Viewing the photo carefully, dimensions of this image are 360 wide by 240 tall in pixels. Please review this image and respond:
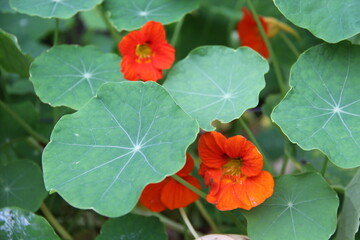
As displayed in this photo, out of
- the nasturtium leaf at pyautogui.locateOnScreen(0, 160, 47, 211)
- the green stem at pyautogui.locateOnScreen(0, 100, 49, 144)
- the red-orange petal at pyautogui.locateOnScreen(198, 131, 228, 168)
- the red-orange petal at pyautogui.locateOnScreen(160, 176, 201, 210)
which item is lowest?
the nasturtium leaf at pyautogui.locateOnScreen(0, 160, 47, 211)

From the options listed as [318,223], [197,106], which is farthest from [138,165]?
[318,223]

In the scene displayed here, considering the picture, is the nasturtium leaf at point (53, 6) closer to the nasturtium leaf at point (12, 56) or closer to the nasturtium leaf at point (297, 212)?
the nasturtium leaf at point (12, 56)

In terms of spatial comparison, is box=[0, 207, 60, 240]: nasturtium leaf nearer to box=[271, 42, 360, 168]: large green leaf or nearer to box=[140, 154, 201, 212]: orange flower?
box=[140, 154, 201, 212]: orange flower

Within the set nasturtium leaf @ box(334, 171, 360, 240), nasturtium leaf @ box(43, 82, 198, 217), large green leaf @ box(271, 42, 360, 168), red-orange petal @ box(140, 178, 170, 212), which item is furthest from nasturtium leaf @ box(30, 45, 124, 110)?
nasturtium leaf @ box(334, 171, 360, 240)

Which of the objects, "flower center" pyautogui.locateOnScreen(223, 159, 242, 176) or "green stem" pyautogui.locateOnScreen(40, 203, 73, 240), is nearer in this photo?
"flower center" pyautogui.locateOnScreen(223, 159, 242, 176)

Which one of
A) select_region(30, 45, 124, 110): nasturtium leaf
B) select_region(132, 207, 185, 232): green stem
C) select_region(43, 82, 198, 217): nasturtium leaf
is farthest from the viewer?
select_region(132, 207, 185, 232): green stem

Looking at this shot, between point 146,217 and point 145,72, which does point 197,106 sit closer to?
point 145,72
